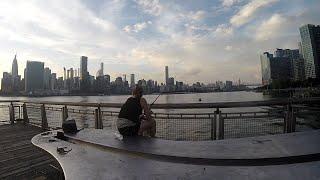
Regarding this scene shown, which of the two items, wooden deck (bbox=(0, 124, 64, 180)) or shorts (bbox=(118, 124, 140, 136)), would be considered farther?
wooden deck (bbox=(0, 124, 64, 180))

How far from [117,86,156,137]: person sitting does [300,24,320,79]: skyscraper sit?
146 metres

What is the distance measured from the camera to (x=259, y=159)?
2.66 meters

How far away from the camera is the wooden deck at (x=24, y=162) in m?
5.20

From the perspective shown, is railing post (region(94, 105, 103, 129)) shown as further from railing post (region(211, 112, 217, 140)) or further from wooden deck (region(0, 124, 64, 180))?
railing post (region(211, 112, 217, 140))

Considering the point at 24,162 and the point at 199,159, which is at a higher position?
the point at 199,159

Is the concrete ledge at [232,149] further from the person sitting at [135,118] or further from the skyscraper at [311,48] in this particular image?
the skyscraper at [311,48]

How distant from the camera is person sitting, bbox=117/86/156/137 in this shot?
4633 mm

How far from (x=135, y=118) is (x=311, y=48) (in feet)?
526

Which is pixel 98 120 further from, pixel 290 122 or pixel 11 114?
pixel 11 114

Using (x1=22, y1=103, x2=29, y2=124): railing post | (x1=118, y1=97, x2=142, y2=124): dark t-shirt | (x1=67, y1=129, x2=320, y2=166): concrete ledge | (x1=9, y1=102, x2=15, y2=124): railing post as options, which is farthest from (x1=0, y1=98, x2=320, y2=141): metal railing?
(x1=9, y1=102, x2=15, y2=124): railing post

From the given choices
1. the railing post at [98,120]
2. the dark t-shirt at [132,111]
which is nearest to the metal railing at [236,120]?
the railing post at [98,120]

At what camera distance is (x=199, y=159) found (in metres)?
2.81

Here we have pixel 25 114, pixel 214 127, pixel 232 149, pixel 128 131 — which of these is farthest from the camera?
pixel 25 114

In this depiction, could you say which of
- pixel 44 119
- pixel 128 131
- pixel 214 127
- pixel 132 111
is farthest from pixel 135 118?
pixel 44 119
